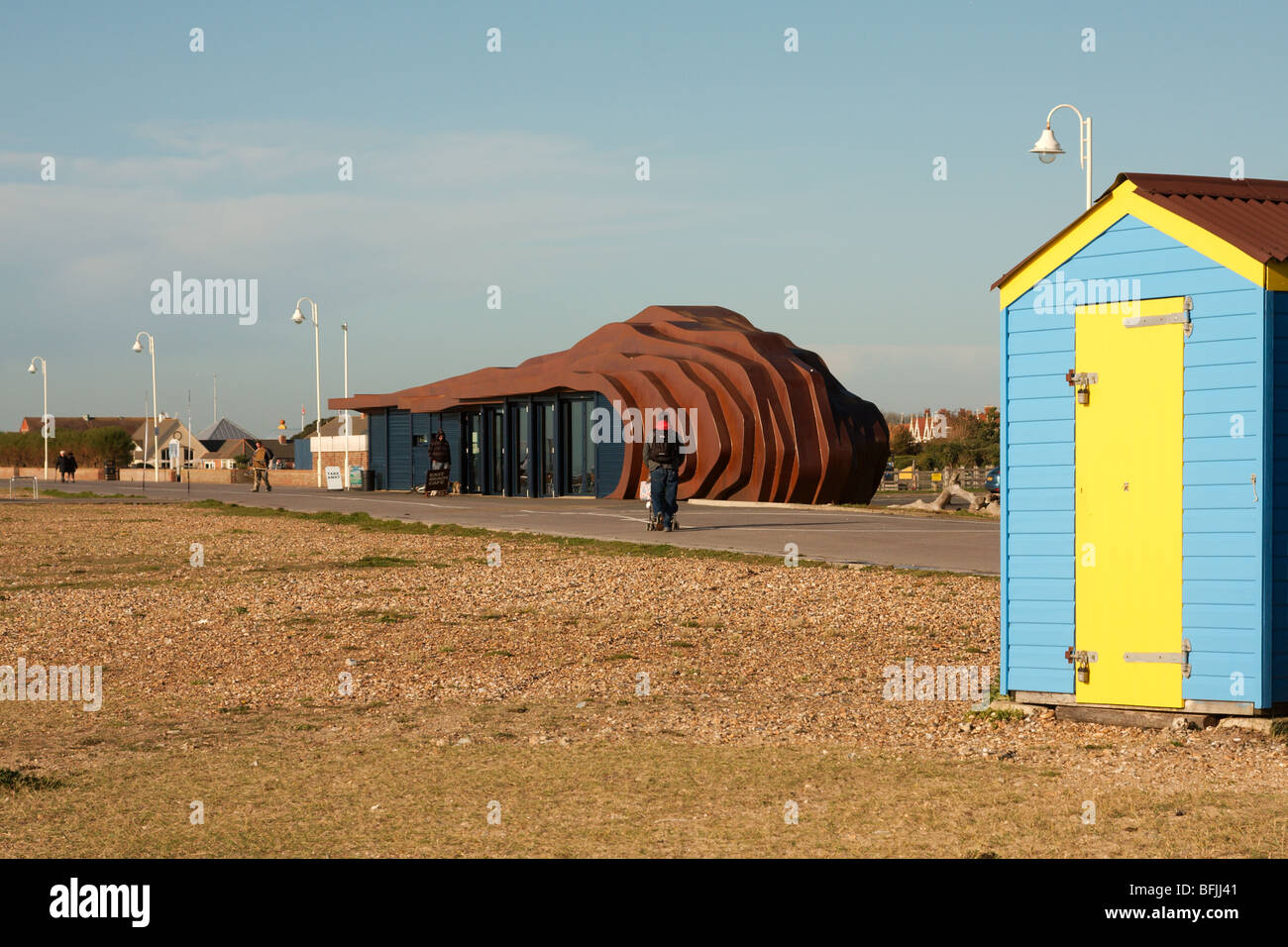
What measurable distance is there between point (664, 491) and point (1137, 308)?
606 inches

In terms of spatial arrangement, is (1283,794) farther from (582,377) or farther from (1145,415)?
(582,377)

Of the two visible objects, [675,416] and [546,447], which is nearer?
[675,416]

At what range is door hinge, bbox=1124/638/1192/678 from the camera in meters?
7.63

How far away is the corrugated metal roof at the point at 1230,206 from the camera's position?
7375mm

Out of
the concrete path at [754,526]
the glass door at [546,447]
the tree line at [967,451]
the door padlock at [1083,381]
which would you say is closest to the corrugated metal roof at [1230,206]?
the door padlock at [1083,381]

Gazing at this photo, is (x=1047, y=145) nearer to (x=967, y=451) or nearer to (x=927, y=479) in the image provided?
(x=927, y=479)

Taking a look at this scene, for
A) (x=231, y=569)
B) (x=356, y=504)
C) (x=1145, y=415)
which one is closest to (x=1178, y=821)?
(x=1145, y=415)

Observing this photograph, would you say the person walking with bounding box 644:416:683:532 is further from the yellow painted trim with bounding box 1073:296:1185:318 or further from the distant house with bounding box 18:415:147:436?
the distant house with bounding box 18:415:147:436

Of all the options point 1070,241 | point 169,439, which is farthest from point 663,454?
point 169,439

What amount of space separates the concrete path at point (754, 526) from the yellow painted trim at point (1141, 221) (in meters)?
8.11

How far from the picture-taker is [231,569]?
17609 millimetres

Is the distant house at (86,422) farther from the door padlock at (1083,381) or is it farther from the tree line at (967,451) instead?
the door padlock at (1083,381)

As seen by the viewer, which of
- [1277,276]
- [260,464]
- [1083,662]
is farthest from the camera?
[260,464]

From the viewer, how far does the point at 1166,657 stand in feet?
25.3
